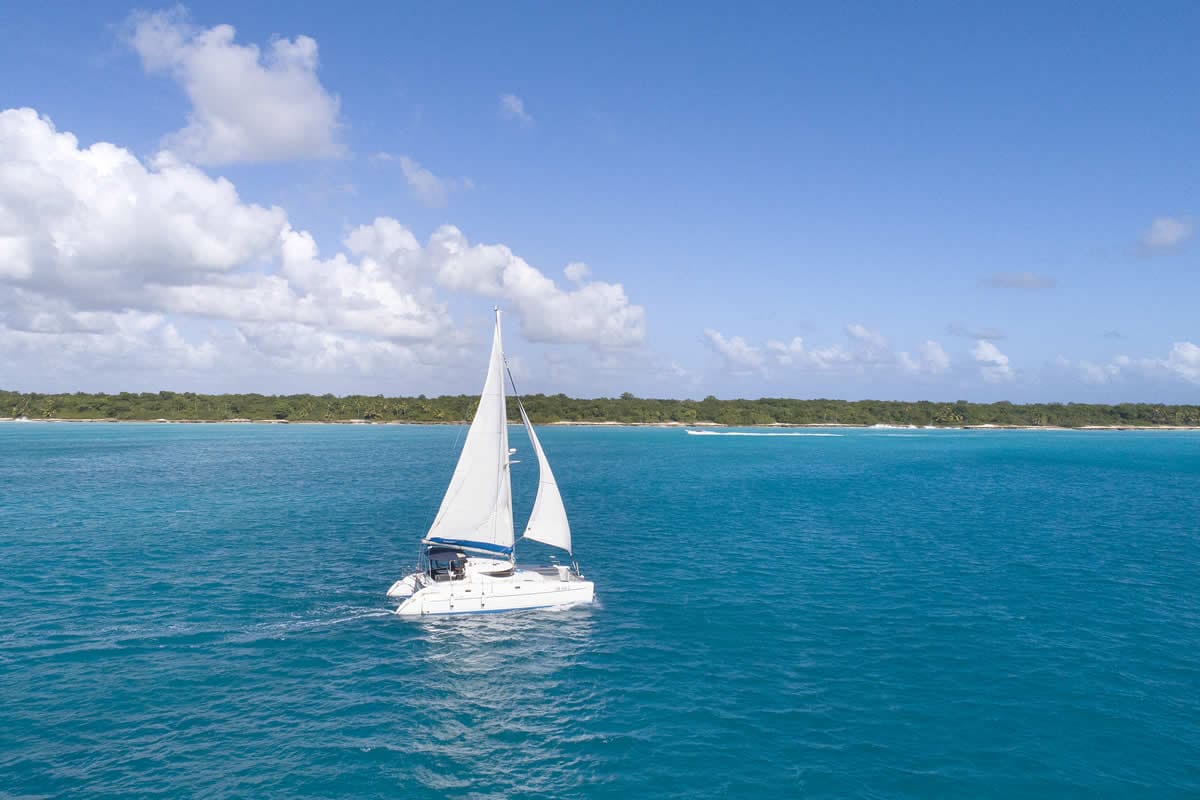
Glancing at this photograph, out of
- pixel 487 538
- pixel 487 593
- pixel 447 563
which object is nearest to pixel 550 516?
pixel 487 538

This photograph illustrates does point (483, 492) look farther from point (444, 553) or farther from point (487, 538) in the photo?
point (444, 553)

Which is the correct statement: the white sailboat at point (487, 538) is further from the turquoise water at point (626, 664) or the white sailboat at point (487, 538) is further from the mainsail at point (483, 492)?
the turquoise water at point (626, 664)

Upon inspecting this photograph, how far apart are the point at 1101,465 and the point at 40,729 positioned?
171150mm

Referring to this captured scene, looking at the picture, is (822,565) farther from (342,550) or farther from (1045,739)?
(342,550)

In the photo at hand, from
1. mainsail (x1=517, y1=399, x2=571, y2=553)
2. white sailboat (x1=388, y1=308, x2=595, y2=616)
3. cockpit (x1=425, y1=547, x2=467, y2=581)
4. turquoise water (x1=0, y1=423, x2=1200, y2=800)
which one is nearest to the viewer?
turquoise water (x1=0, y1=423, x2=1200, y2=800)

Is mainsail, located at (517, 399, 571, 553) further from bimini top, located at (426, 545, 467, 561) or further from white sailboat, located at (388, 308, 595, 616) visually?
bimini top, located at (426, 545, 467, 561)

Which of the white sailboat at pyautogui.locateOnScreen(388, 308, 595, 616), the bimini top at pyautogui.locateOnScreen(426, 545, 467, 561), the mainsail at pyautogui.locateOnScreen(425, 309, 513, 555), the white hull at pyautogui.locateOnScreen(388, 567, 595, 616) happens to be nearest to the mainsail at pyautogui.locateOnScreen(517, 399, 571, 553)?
the white sailboat at pyautogui.locateOnScreen(388, 308, 595, 616)

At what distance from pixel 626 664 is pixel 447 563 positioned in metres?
14.9

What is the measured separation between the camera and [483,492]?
134ft

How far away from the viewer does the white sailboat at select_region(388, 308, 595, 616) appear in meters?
38.9

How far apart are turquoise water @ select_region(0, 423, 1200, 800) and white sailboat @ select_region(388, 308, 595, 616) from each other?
5.63 ft

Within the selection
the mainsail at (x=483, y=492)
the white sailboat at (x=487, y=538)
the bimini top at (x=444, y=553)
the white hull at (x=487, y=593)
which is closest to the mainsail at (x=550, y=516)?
the white sailboat at (x=487, y=538)

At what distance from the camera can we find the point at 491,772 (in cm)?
2308

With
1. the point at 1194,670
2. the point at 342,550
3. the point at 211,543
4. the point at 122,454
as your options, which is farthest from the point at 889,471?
the point at 122,454
